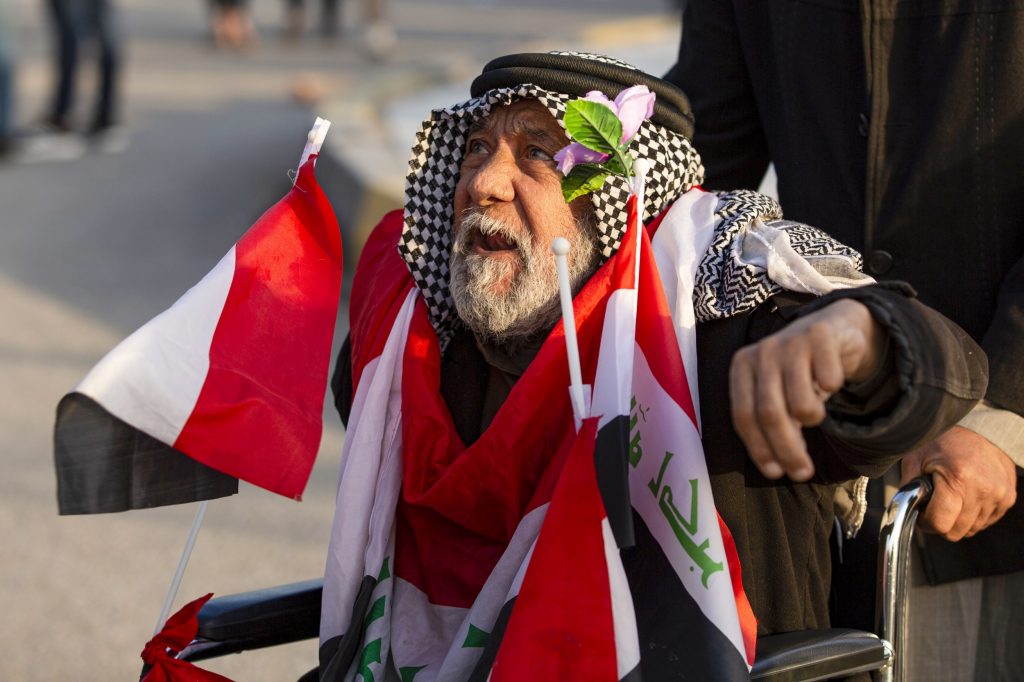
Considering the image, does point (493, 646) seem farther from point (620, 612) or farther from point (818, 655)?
point (818, 655)

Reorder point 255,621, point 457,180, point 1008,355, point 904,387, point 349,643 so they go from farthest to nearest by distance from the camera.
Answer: point 457,180
point 255,621
point 349,643
point 1008,355
point 904,387

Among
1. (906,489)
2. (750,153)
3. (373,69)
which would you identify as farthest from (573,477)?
(373,69)

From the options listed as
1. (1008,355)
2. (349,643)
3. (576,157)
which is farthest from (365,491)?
(1008,355)

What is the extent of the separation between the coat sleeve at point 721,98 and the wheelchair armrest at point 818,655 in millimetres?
1121

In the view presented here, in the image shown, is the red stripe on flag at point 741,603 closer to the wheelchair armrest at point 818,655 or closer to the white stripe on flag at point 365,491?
the wheelchair armrest at point 818,655

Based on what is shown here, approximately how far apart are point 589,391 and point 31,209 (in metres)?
6.98

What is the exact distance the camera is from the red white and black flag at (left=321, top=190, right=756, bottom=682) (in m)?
1.92

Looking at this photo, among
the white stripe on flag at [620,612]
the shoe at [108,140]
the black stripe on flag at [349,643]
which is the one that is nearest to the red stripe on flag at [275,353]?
the black stripe on flag at [349,643]

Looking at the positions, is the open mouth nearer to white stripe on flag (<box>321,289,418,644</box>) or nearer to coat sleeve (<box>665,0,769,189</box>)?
white stripe on flag (<box>321,289,418,644</box>)

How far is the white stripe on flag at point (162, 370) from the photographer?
6.93 feet

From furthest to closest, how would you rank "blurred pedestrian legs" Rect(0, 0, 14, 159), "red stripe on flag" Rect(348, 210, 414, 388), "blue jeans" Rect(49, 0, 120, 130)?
"blue jeans" Rect(49, 0, 120, 130), "blurred pedestrian legs" Rect(0, 0, 14, 159), "red stripe on flag" Rect(348, 210, 414, 388)

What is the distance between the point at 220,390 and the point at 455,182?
69 cm

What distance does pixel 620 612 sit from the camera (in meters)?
1.91

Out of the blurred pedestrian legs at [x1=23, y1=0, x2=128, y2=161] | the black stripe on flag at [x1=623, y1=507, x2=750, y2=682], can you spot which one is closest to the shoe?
the blurred pedestrian legs at [x1=23, y1=0, x2=128, y2=161]
